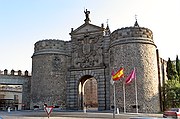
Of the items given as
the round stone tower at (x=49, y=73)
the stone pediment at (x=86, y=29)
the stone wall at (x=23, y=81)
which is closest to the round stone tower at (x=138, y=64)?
the stone pediment at (x=86, y=29)

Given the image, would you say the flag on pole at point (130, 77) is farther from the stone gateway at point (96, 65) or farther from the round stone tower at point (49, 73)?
the round stone tower at point (49, 73)

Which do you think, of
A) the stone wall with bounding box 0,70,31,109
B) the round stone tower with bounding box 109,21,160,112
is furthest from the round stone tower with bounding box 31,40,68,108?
the round stone tower with bounding box 109,21,160,112

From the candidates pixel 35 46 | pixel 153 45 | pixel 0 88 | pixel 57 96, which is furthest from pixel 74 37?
pixel 0 88

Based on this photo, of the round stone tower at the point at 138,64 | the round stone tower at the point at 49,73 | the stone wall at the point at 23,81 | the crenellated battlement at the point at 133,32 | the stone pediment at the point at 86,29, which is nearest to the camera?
the round stone tower at the point at 138,64

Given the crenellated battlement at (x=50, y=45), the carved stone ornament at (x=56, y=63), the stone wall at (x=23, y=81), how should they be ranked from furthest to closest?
the stone wall at (x=23, y=81), the crenellated battlement at (x=50, y=45), the carved stone ornament at (x=56, y=63)

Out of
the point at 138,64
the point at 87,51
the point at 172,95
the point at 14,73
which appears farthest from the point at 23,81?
the point at 172,95

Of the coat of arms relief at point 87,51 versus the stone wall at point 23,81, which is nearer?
the coat of arms relief at point 87,51

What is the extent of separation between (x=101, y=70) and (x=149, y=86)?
782 centimetres

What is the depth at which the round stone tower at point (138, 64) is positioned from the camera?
30.2 m

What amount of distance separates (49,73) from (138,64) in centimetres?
1372

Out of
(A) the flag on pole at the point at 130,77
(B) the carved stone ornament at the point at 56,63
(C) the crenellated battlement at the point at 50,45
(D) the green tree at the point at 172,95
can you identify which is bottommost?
(D) the green tree at the point at 172,95

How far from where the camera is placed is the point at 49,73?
121 ft

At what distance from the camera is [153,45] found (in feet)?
109

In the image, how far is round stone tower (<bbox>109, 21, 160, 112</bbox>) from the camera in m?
30.2
